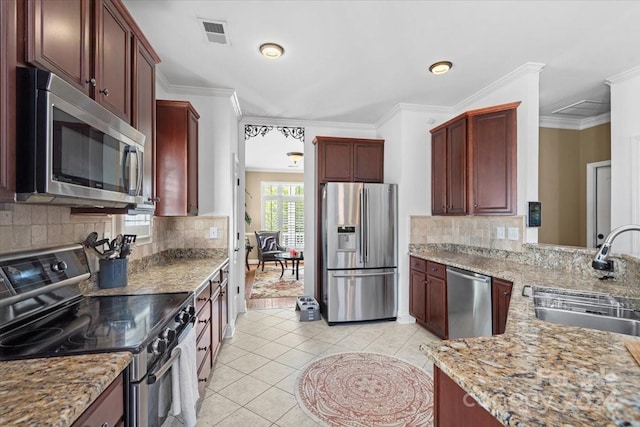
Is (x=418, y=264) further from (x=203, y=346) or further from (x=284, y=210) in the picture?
(x=284, y=210)

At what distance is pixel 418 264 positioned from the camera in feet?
11.9

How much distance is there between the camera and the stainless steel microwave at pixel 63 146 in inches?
38.9

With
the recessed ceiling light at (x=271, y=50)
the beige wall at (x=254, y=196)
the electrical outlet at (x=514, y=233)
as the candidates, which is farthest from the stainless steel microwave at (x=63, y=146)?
the beige wall at (x=254, y=196)

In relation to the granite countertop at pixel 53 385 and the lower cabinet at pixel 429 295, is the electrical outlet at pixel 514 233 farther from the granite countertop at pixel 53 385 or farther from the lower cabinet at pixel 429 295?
A: the granite countertop at pixel 53 385

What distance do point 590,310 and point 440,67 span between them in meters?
2.25

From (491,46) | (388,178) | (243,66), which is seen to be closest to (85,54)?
(243,66)

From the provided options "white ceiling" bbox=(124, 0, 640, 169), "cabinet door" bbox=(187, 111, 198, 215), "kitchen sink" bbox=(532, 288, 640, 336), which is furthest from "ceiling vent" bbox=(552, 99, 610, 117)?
"cabinet door" bbox=(187, 111, 198, 215)

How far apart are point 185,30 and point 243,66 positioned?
620 millimetres

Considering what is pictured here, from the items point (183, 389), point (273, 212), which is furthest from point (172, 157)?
point (273, 212)

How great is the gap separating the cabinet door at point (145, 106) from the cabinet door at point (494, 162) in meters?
2.80

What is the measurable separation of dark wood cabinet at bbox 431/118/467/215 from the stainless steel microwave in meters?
2.95

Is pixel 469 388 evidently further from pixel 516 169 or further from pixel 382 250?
pixel 382 250

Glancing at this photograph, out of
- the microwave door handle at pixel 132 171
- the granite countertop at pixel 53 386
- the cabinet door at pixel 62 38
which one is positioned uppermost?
the cabinet door at pixel 62 38

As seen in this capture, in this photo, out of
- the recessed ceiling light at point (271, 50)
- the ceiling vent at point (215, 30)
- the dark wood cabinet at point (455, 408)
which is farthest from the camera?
the recessed ceiling light at point (271, 50)
